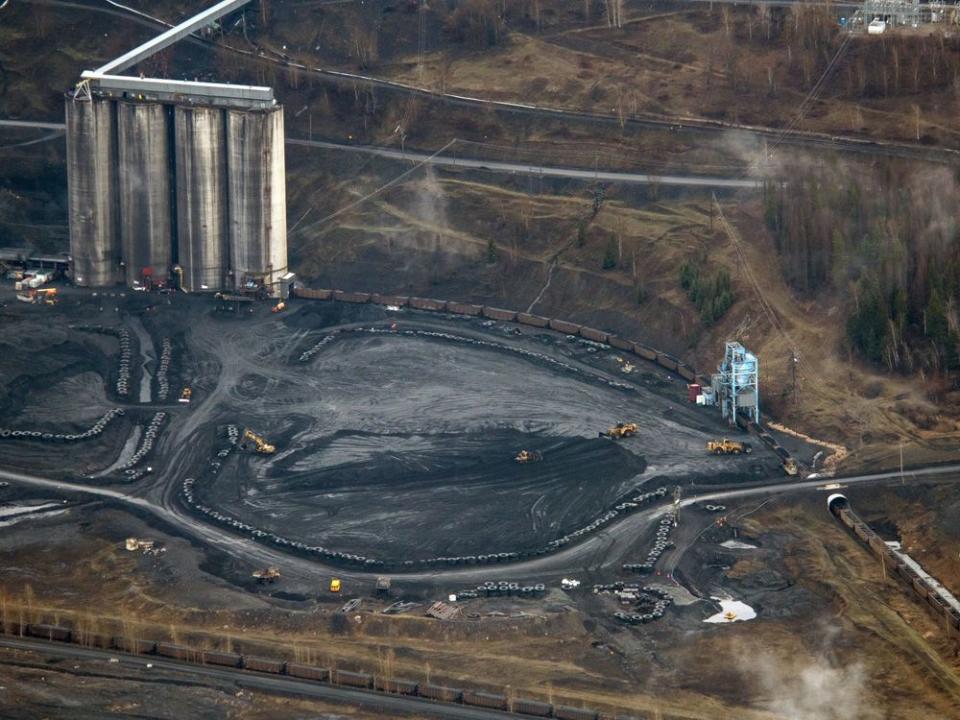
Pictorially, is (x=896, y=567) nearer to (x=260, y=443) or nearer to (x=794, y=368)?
(x=794, y=368)

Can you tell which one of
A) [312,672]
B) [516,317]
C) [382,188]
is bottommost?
[312,672]

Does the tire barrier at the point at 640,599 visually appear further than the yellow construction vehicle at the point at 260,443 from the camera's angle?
No

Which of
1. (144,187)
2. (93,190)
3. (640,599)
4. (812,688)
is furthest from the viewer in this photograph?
(93,190)

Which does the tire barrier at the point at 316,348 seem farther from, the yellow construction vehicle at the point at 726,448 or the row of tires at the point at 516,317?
the yellow construction vehicle at the point at 726,448

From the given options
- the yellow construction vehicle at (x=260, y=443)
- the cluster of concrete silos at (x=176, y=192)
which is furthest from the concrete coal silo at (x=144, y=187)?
the yellow construction vehicle at (x=260, y=443)

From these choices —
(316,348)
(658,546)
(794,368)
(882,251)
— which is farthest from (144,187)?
(658,546)

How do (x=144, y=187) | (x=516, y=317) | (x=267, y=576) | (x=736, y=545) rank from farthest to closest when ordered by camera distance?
(x=144, y=187)
(x=516, y=317)
(x=736, y=545)
(x=267, y=576)

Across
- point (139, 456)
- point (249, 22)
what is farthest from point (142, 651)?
point (249, 22)

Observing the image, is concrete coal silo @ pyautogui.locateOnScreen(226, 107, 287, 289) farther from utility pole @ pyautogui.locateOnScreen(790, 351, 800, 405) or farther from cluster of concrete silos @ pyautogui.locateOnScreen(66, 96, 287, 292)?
utility pole @ pyautogui.locateOnScreen(790, 351, 800, 405)
